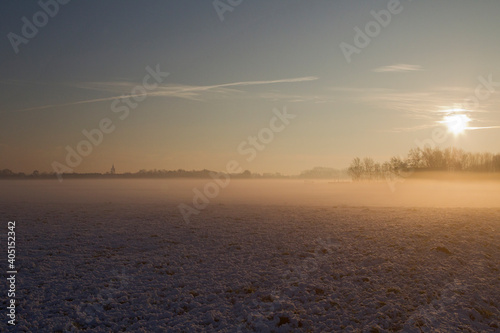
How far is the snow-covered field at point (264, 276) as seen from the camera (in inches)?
384

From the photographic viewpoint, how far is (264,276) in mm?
12477

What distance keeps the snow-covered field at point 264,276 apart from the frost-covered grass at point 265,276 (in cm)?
4

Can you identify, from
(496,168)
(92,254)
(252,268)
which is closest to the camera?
(252,268)

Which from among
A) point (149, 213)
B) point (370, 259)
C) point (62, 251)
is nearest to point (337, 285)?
point (370, 259)

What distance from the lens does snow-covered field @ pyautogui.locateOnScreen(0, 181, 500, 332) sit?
9.76 m

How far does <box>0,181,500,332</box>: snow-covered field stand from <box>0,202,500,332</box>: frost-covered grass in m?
0.04

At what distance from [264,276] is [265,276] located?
0.04 metres

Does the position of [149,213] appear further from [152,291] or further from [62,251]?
[152,291]

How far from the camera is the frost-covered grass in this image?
384 inches

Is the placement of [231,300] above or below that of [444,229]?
below

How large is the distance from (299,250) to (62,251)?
10493 millimetres

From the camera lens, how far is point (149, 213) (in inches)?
1009

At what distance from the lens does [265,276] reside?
12.5 m

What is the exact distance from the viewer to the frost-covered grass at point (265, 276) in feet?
32.0
